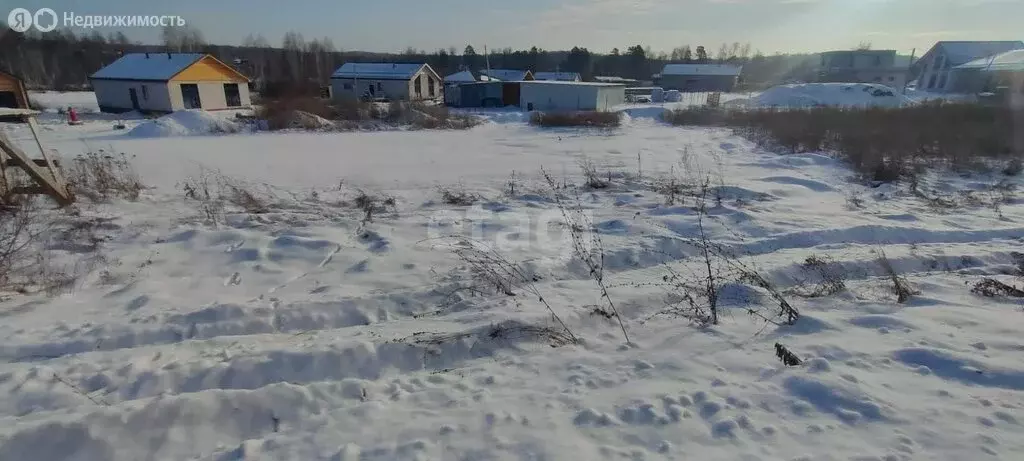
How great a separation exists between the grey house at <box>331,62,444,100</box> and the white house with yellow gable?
11.3m

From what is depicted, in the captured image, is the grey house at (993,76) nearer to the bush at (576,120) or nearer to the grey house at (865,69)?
the grey house at (865,69)

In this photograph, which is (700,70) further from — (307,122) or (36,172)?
(36,172)

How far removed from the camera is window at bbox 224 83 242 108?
35509mm

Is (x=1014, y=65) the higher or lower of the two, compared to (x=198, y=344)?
higher

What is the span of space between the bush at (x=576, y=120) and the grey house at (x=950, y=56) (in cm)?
4478

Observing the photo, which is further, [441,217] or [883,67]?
[883,67]

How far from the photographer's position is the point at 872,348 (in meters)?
3.89

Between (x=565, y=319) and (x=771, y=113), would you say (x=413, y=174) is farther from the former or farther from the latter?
(x=771, y=113)

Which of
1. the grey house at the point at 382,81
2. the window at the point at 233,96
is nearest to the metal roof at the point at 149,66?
the window at the point at 233,96

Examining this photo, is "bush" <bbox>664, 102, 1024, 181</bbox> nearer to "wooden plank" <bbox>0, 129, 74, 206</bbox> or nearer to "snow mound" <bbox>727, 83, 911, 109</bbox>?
"wooden plank" <bbox>0, 129, 74, 206</bbox>

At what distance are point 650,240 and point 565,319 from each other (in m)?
2.94

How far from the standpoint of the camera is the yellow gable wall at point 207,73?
3150 cm

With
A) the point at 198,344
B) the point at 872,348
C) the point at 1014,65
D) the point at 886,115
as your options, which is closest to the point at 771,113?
the point at 886,115

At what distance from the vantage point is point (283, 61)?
252 ft
